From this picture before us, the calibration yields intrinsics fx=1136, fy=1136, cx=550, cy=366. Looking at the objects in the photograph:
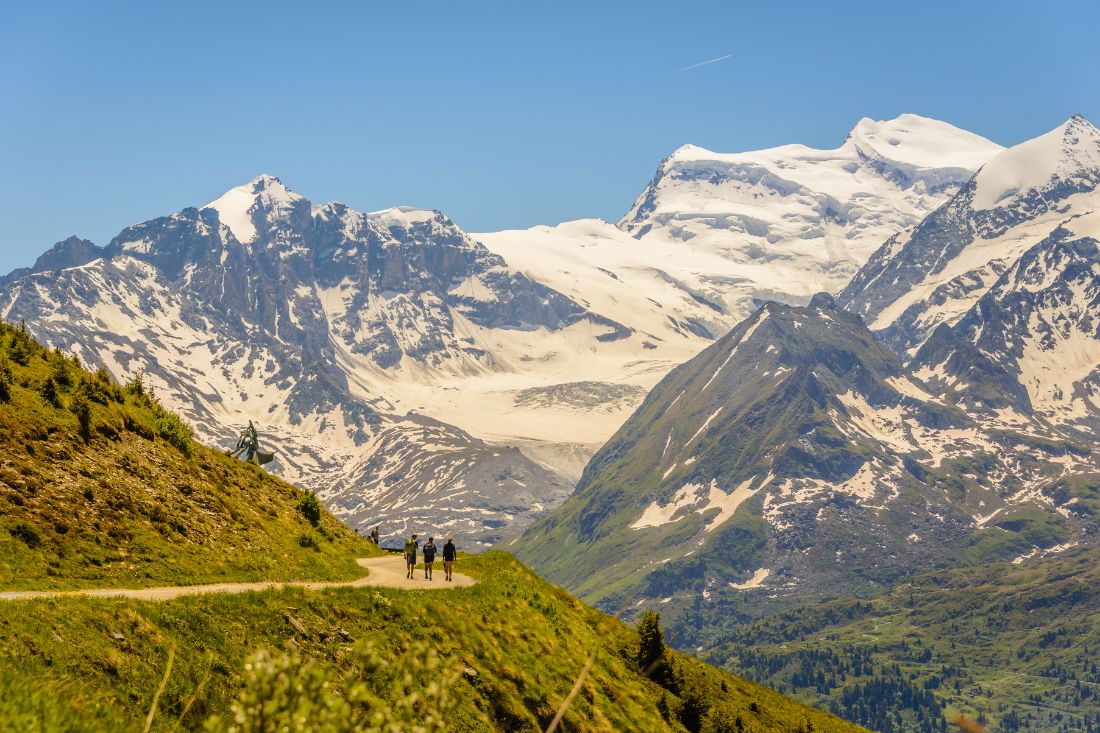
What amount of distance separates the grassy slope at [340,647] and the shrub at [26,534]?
811 centimetres

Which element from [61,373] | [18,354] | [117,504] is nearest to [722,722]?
[117,504]

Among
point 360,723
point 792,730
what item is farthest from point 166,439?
point 360,723

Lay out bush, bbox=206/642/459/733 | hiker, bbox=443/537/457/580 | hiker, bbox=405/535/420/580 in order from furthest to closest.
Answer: hiker, bbox=405/535/420/580
hiker, bbox=443/537/457/580
bush, bbox=206/642/459/733

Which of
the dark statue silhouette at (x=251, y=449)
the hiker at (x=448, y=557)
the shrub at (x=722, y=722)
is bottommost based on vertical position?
the shrub at (x=722, y=722)

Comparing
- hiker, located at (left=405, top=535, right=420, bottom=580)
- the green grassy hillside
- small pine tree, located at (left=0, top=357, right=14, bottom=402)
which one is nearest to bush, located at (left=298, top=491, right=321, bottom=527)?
the green grassy hillside

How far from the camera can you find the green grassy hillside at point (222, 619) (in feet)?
59.4

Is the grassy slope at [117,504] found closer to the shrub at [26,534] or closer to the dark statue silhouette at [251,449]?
the shrub at [26,534]

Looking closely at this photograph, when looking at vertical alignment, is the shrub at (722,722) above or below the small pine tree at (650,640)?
below

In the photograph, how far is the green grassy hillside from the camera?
18109 mm

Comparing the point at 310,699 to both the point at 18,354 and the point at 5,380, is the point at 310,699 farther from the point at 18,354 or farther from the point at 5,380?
the point at 18,354

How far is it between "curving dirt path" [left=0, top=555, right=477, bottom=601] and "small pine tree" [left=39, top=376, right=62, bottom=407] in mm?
11736

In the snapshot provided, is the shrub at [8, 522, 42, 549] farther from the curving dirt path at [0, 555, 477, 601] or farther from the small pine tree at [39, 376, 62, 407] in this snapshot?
the small pine tree at [39, 376, 62, 407]

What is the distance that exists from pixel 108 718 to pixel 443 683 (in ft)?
21.5

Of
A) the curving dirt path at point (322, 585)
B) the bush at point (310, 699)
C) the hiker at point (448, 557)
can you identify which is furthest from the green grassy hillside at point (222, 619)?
the hiker at point (448, 557)
